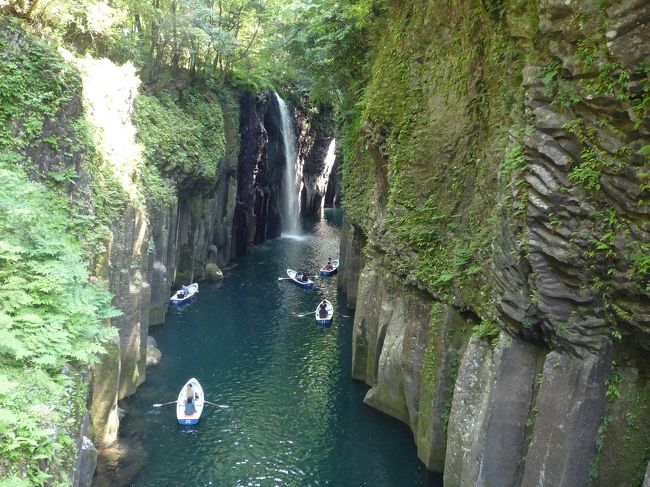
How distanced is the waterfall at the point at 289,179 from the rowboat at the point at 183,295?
73.1 ft

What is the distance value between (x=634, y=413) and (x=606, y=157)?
16.0 ft

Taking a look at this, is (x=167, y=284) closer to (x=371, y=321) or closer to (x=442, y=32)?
(x=371, y=321)

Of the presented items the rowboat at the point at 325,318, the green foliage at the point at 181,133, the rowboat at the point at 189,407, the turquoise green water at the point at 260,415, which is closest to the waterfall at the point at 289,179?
the green foliage at the point at 181,133

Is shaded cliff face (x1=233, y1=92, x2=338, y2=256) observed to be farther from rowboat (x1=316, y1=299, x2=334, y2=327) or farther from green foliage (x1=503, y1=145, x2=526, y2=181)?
green foliage (x1=503, y1=145, x2=526, y2=181)

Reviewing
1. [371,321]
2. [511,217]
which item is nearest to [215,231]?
[371,321]

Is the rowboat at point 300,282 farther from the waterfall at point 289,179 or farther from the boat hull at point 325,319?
the waterfall at point 289,179

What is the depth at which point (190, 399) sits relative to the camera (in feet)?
62.2

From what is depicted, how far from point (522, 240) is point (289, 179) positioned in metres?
43.4

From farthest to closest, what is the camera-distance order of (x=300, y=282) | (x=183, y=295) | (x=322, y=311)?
(x=300, y=282)
(x=183, y=295)
(x=322, y=311)

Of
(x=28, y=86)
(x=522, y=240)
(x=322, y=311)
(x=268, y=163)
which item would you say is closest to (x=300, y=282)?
(x=322, y=311)

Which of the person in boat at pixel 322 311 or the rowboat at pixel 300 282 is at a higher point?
the person in boat at pixel 322 311

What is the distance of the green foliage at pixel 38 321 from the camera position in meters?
7.82

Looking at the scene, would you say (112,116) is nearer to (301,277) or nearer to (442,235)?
(442,235)

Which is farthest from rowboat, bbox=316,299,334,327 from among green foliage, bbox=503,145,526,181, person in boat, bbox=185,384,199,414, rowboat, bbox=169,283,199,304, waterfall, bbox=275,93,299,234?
waterfall, bbox=275,93,299,234
